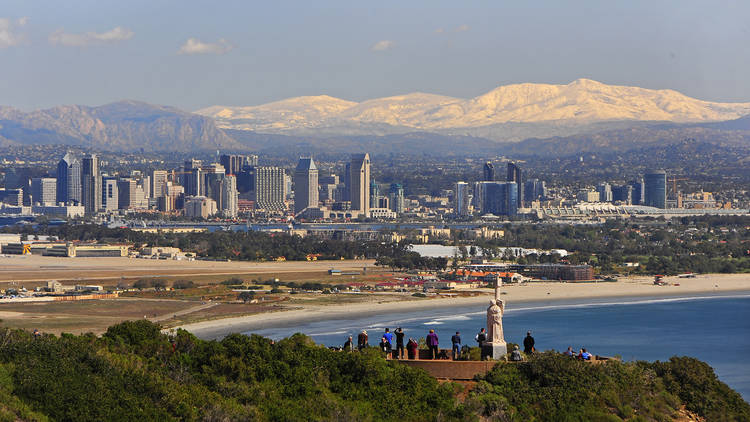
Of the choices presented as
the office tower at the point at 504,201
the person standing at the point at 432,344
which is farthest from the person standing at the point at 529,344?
the office tower at the point at 504,201

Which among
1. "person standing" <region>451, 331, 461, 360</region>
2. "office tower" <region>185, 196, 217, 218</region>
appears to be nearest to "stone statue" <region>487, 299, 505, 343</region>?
Answer: "person standing" <region>451, 331, 461, 360</region>

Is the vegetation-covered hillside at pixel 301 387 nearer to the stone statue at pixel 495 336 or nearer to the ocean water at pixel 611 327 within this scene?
the stone statue at pixel 495 336

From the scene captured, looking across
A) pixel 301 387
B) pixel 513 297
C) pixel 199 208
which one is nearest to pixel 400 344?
pixel 301 387

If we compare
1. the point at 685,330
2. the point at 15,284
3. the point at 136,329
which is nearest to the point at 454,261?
the point at 15,284

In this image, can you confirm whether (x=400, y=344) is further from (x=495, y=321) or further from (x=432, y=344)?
(x=495, y=321)

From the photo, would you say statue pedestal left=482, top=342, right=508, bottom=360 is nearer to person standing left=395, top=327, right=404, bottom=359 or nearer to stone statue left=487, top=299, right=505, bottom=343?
stone statue left=487, top=299, right=505, bottom=343
